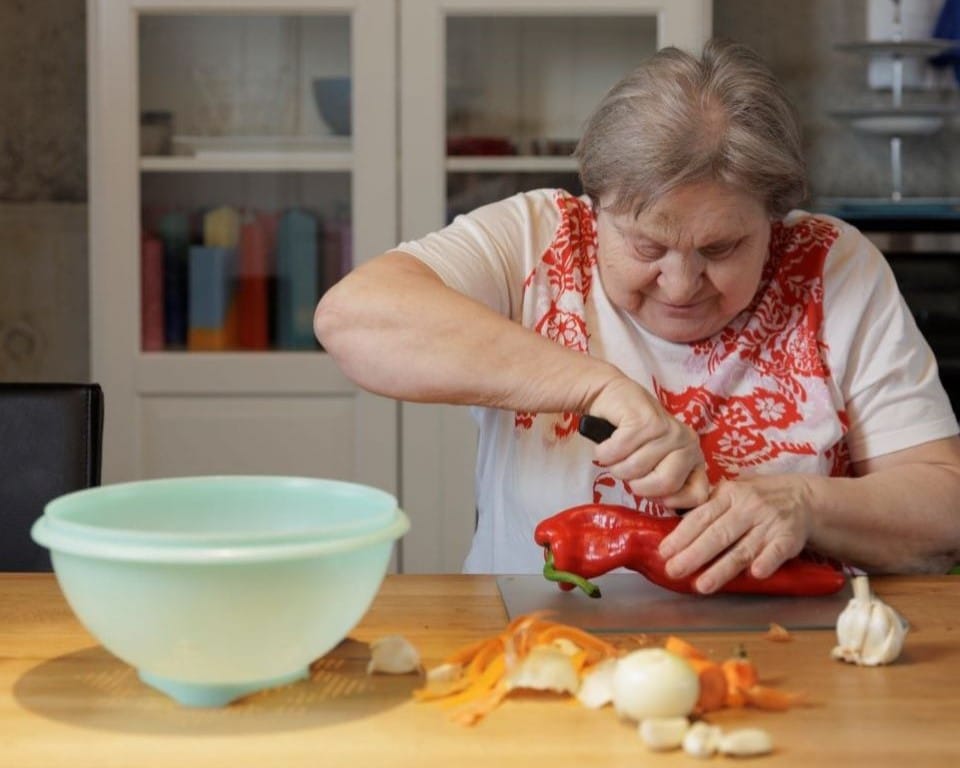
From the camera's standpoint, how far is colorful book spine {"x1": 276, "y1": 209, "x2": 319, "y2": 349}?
320 centimetres

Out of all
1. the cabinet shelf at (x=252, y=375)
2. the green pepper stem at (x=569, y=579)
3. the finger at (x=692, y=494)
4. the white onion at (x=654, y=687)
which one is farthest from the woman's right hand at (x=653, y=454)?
the cabinet shelf at (x=252, y=375)

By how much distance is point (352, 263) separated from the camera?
10.3 feet

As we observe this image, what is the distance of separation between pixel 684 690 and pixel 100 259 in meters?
2.36

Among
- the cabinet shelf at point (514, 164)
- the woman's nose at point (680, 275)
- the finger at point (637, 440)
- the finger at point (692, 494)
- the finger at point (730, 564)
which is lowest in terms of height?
the finger at point (730, 564)

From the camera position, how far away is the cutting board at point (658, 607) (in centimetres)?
127

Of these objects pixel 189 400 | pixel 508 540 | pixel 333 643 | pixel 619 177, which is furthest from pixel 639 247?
pixel 189 400

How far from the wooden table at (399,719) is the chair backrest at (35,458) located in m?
0.45

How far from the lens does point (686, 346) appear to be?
5.82ft

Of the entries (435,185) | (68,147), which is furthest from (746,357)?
(68,147)

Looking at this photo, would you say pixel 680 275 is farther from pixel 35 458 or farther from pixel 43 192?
pixel 43 192

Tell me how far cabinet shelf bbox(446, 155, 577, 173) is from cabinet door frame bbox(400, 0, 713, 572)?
0.07m

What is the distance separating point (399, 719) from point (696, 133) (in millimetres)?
793

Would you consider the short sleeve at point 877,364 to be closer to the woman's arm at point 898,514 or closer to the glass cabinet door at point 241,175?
the woman's arm at point 898,514

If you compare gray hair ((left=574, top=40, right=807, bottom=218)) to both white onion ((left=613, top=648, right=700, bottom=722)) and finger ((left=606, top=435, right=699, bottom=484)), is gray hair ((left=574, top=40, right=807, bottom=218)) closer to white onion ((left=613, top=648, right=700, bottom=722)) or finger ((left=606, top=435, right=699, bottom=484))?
finger ((left=606, top=435, right=699, bottom=484))
